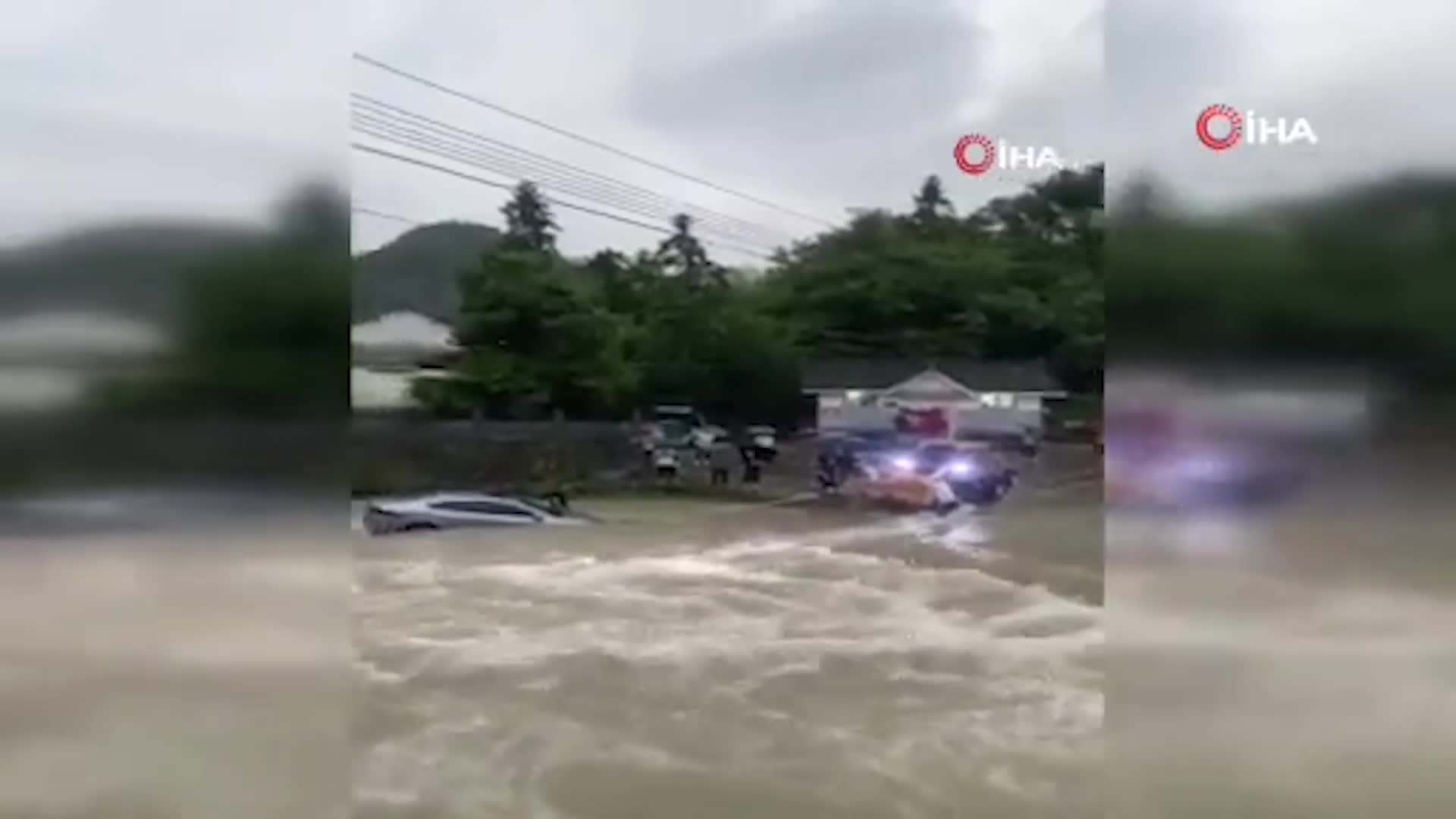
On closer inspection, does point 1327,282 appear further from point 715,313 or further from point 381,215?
point 381,215

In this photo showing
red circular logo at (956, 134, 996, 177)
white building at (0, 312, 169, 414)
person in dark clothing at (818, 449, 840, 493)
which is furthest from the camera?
person in dark clothing at (818, 449, 840, 493)

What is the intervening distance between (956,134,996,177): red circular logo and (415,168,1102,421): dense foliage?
0.17 feet

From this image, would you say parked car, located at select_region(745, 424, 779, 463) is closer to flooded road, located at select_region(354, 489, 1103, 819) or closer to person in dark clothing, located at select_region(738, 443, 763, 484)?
person in dark clothing, located at select_region(738, 443, 763, 484)

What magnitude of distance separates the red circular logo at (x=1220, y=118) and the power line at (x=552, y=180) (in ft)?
2.22

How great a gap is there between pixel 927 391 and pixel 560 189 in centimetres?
67

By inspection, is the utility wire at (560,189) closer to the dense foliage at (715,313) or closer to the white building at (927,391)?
the dense foliage at (715,313)

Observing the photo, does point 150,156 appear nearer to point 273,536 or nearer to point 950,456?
point 273,536

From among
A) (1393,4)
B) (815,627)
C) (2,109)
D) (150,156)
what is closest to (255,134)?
(150,156)

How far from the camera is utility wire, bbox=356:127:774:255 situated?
2.02m

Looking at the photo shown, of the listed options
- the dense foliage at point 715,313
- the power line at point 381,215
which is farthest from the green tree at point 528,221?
the power line at point 381,215

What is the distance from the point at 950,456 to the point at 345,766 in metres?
1.06

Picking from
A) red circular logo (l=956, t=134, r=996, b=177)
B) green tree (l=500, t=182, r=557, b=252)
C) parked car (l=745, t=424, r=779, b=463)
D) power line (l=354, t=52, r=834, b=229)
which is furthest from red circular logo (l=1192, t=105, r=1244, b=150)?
green tree (l=500, t=182, r=557, b=252)

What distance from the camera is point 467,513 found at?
2084 mm

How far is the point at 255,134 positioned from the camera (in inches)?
75.0
